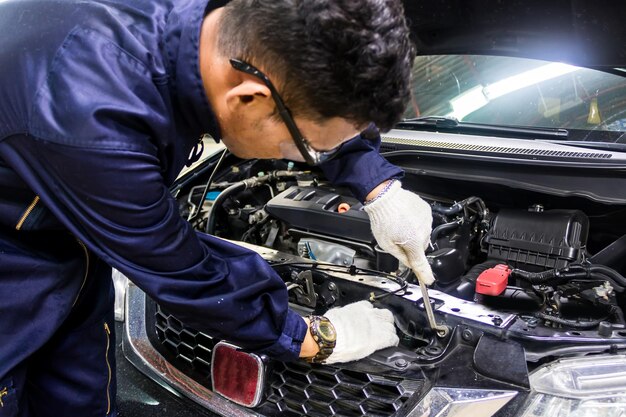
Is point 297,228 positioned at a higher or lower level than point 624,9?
lower

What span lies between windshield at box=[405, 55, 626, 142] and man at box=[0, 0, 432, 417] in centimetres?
94

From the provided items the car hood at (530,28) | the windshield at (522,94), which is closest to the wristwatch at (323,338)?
the windshield at (522,94)

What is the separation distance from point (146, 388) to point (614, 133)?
156cm

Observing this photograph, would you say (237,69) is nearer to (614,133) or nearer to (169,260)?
(169,260)

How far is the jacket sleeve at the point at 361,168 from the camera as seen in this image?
136cm

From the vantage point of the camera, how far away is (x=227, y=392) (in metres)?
1.25

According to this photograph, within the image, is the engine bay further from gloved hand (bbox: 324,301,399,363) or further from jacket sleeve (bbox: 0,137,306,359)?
jacket sleeve (bbox: 0,137,306,359)

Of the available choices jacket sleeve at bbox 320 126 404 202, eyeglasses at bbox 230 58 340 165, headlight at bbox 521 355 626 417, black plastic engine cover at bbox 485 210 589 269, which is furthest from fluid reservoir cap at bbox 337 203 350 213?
headlight at bbox 521 355 626 417

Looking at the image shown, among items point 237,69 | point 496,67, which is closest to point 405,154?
point 496,67

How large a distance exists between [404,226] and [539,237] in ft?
1.41

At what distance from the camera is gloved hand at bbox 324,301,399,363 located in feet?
3.79

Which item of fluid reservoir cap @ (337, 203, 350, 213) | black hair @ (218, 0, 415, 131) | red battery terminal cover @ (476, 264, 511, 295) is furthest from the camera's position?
fluid reservoir cap @ (337, 203, 350, 213)

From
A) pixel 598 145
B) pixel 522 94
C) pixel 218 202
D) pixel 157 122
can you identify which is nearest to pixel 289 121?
pixel 157 122

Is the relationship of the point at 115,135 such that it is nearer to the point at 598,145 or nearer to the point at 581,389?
the point at 581,389
